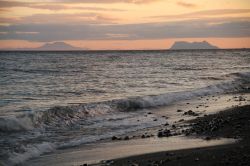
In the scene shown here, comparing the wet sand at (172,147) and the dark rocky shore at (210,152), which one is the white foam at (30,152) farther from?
the dark rocky shore at (210,152)

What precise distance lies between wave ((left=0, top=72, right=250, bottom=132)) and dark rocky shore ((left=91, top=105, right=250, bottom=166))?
16.4 feet

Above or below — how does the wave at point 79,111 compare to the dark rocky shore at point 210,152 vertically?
below

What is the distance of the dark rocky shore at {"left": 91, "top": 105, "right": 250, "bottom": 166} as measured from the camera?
30.1 ft

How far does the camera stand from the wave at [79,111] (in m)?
15.7

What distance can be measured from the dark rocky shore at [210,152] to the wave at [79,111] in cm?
501

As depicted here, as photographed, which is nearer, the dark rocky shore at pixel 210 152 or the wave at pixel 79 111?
the dark rocky shore at pixel 210 152

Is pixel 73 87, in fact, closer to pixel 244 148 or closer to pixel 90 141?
pixel 90 141

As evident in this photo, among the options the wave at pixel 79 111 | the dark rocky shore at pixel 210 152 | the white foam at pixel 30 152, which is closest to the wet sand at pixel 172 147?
the dark rocky shore at pixel 210 152

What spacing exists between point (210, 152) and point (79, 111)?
9.74 meters

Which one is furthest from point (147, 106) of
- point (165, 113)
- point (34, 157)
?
point (34, 157)

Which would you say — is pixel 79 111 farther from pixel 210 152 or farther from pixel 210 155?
pixel 210 155

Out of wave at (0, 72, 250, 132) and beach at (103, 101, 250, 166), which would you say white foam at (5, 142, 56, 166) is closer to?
beach at (103, 101, 250, 166)

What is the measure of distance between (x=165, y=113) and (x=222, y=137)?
7.82 m

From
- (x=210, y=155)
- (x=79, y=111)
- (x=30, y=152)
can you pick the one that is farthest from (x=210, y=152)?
(x=79, y=111)
